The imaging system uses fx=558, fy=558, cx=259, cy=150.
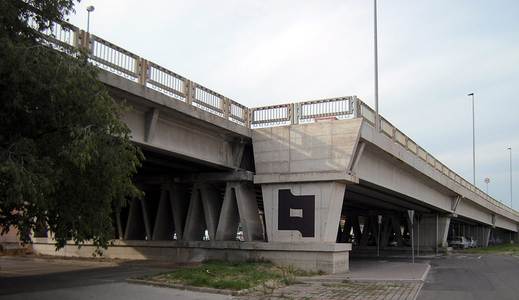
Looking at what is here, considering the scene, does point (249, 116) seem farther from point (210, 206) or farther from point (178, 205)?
point (178, 205)

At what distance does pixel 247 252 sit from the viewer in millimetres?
23344

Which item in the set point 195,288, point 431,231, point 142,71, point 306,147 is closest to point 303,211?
point 306,147

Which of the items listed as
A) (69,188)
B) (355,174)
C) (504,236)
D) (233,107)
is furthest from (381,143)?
Result: (504,236)

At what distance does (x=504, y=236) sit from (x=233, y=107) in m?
123

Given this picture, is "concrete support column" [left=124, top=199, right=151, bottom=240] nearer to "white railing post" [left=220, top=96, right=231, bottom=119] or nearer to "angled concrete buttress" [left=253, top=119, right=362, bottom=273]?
"angled concrete buttress" [left=253, top=119, right=362, bottom=273]

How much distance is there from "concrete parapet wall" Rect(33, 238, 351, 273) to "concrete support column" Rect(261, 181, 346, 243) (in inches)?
19.7

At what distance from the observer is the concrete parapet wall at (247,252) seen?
21.7 m

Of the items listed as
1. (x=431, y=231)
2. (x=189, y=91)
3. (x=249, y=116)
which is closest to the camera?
(x=189, y=91)

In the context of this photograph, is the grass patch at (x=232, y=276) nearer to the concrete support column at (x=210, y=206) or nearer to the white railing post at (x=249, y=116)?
the concrete support column at (x=210, y=206)

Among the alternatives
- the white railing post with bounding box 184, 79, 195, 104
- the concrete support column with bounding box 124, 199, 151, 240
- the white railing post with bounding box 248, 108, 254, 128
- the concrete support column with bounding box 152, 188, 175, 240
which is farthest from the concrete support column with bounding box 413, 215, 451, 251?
the white railing post with bounding box 184, 79, 195, 104

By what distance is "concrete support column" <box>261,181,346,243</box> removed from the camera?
22.2 metres

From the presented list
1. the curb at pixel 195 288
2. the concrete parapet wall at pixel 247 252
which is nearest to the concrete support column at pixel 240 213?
the concrete parapet wall at pixel 247 252

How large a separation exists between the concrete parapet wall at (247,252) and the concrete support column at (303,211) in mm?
500

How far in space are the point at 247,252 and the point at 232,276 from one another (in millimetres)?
5800
